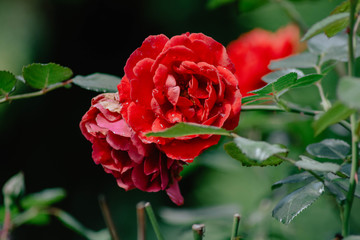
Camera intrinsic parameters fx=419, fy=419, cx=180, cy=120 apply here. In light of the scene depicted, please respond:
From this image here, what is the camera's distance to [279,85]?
417 millimetres

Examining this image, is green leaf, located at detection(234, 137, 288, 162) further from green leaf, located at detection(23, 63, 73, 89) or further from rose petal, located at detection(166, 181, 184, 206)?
green leaf, located at detection(23, 63, 73, 89)

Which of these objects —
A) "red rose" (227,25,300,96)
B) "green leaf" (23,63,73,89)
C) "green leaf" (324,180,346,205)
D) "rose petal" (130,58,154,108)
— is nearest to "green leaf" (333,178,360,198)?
"green leaf" (324,180,346,205)

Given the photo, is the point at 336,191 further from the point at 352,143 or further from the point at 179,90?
the point at 179,90

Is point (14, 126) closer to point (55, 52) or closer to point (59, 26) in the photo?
point (55, 52)

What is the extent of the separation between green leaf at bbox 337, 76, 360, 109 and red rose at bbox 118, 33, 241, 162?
0.13 m

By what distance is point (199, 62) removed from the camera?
1.40 feet

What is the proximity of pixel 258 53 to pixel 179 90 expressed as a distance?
57 cm

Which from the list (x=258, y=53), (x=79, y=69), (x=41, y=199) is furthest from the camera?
(x=79, y=69)

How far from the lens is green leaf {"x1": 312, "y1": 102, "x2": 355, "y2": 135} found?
0.32 metres

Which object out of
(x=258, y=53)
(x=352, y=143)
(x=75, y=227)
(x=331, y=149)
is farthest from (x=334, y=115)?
(x=258, y=53)

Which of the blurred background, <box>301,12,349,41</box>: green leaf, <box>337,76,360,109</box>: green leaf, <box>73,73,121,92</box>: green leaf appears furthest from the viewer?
the blurred background

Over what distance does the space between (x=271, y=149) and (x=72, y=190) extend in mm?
2664

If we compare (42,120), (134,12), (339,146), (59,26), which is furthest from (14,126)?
(339,146)

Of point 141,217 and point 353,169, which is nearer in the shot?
point 353,169
